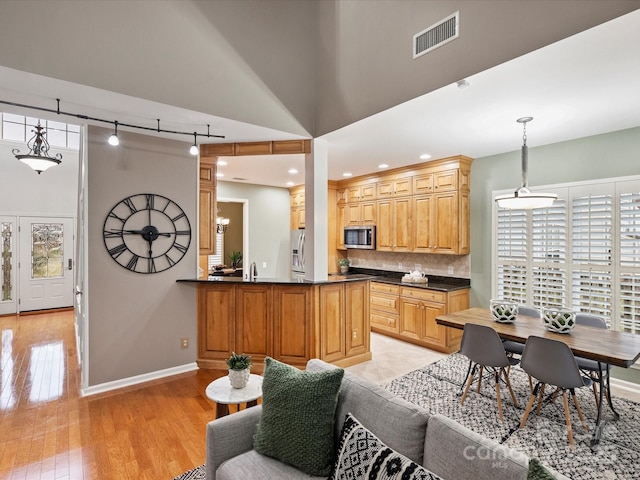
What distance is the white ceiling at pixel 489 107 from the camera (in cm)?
217

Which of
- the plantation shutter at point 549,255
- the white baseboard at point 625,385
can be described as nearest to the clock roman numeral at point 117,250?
the plantation shutter at point 549,255

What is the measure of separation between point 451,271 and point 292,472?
430 cm

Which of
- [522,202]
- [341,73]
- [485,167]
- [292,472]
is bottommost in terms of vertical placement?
[292,472]

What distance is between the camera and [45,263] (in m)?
7.25

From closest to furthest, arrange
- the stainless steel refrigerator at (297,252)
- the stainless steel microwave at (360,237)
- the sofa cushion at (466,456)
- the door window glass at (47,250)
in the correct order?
1. the sofa cushion at (466,456)
2. the stainless steel microwave at (360,237)
3. the stainless steel refrigerator at (297,252)
4. the door window glass at (47,250)

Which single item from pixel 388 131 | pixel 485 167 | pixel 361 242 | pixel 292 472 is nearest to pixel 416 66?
pixel 388 131

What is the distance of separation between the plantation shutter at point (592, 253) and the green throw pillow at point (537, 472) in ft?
12.0

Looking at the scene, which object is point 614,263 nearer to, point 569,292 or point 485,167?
point 569,292

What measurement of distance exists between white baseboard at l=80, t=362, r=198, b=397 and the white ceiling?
262cm

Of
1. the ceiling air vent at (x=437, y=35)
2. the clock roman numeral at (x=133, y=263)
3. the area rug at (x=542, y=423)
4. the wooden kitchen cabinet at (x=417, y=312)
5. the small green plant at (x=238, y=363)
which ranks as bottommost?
the area rug at (x=542, y=423)

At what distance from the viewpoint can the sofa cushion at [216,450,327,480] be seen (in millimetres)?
1494

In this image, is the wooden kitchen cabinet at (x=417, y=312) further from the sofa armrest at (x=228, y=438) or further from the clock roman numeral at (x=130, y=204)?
the clock roman numeral at (x=130, y=204)

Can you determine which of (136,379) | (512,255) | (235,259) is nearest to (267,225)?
(235,259)

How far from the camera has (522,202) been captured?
323 centimetres
